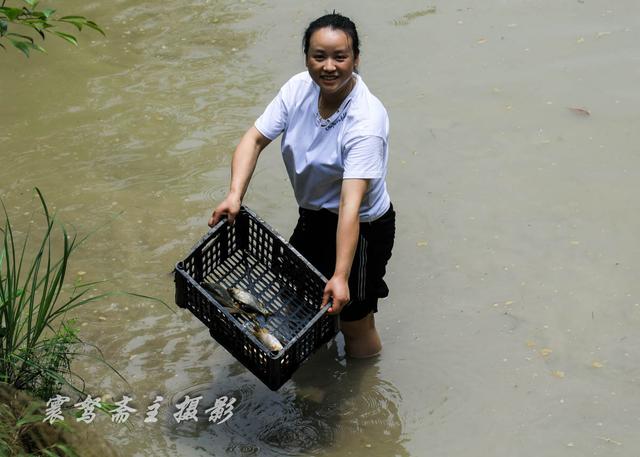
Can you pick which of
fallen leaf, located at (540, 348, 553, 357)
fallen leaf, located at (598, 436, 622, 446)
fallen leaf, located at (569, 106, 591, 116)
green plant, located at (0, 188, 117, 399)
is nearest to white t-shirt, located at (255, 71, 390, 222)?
green plant, located at (0, 188, 117, 399)

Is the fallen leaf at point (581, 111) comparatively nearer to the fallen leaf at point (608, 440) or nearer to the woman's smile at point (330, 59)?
the fallen leaf at point (608, 440)

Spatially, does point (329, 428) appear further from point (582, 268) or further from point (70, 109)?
point (70, 109)

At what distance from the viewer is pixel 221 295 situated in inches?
152

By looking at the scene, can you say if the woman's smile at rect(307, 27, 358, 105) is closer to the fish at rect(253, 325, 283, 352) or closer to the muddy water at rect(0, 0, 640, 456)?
the fish at rect(253, 325, 283, 352)

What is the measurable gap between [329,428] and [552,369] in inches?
39.0

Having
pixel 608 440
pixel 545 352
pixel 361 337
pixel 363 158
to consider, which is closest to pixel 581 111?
pixel 545 352

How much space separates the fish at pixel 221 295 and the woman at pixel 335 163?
0.79 ft

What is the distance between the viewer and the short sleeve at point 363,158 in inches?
138

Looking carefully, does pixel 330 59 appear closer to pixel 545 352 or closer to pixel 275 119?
pixel 275 119

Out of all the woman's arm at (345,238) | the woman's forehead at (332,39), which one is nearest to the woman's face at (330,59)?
the woman's forehead at (332,39)

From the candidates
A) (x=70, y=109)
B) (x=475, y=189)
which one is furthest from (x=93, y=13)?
(x=475, y=189)

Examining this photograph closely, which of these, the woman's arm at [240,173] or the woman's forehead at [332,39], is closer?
the woman's forehead at [332,39]

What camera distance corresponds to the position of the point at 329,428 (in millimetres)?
4090

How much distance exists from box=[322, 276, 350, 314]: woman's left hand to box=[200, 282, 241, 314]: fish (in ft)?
1.47
